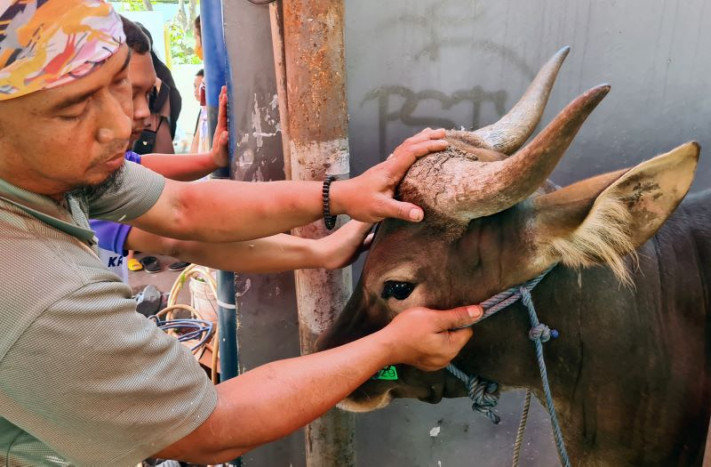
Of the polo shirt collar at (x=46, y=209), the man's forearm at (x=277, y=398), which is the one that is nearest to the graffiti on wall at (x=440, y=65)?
the man's forearm at (x=277, y=398)

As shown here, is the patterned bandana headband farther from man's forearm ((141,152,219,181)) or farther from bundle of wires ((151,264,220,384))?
bundle of wires ((151,264,220,384))

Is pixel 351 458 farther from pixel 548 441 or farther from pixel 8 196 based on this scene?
pixel 8 196

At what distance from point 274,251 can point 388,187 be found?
0.87 m

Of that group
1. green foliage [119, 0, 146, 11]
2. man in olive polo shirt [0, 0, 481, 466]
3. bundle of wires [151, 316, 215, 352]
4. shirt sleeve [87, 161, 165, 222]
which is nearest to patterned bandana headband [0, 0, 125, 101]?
man in olive polo shirt [0, 0, 481, 466]

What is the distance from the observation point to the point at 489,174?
6.64ft

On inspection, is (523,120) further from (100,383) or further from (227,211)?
(100,383)

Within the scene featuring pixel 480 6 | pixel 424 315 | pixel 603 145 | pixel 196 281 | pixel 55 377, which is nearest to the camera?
pixel 55 377

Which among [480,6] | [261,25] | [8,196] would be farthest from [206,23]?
[8,196]

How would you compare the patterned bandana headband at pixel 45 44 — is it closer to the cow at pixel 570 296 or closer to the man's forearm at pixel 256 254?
the cow at pixel 570 296

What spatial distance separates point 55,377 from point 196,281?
393 centimetres

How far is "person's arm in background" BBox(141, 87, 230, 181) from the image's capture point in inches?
135

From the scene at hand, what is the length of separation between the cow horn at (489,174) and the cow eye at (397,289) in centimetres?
31

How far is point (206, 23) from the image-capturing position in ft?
11.3

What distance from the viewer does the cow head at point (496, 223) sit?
1.83 m
